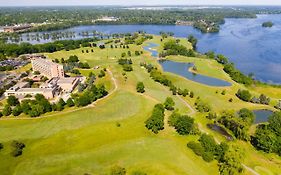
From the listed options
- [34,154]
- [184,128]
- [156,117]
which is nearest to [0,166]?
[34,154]

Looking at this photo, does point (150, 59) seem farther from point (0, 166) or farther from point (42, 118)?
point (0, 166)

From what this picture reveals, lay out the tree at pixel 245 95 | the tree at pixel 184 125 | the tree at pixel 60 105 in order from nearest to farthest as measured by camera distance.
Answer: the tree at pixel 184 125, the tree at pixel 60 105, the tree at pixel 245 95

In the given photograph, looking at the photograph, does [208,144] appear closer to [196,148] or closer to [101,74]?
[196,148]

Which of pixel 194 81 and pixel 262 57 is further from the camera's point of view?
pixel 262 57

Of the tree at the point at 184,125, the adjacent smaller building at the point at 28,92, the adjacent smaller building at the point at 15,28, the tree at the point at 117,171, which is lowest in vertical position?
the tree at the point at 117,171

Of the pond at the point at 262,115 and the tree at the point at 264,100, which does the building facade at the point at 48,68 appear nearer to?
the pond at the point at 262,115

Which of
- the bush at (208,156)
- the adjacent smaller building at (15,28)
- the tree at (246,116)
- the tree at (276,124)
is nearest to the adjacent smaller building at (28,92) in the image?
the bush at (208,156)

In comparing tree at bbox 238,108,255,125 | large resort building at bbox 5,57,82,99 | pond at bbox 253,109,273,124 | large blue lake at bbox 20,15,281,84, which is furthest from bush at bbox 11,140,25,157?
large blue lake at bbox 20,15,281,84
